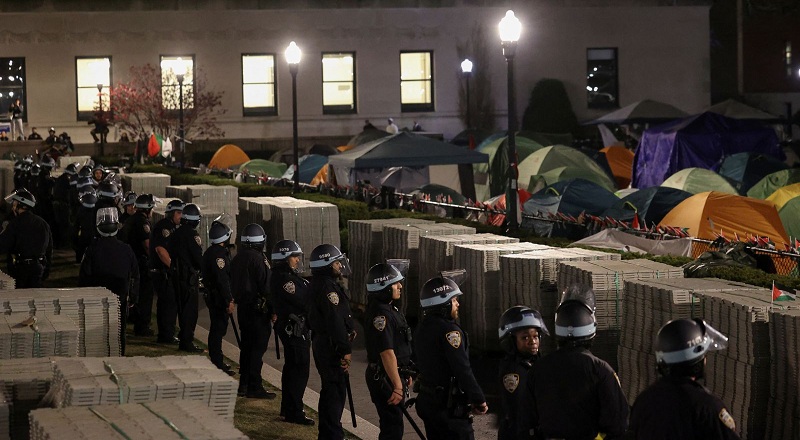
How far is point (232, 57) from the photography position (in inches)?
2223

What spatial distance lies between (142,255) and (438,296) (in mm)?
10104

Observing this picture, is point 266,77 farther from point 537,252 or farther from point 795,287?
point 795,287

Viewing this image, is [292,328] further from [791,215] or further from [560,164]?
[560,164]

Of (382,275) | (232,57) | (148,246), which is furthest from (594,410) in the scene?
(232,57)

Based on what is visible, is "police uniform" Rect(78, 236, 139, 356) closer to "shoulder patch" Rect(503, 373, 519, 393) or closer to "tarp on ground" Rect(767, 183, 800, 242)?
"shoulder patch" Rect(503, 373, 519, 393)

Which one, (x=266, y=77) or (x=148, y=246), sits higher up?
(x=266, y=77)

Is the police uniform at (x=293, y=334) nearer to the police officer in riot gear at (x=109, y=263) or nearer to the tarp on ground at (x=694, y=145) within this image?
the police officer in riot gear at (x=109, y=263)

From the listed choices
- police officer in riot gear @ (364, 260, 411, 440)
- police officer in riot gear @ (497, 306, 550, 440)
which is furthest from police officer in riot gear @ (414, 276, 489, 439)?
police officer in riot gear @ (364, 260, 411, 440)

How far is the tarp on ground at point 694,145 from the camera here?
41312mm

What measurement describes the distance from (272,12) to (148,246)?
38702 millimetres

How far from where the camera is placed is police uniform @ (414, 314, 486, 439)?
9641 millimetres

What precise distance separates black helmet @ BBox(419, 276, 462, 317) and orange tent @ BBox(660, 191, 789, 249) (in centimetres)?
1399

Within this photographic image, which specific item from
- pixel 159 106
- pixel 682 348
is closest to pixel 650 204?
pixel 682 348

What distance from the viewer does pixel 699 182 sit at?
32.1m
